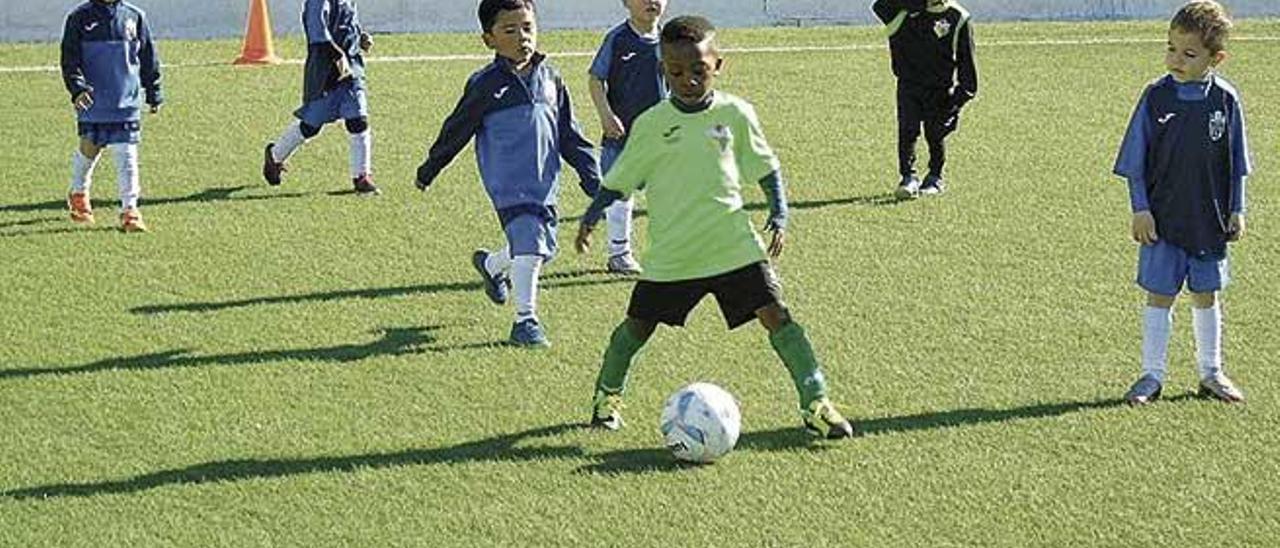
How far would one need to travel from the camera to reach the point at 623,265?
33.7 feet

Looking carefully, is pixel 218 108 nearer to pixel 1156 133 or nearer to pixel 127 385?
pixel 127 385

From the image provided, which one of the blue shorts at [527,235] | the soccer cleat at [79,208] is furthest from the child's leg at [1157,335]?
the soccer cleat at [79,208]

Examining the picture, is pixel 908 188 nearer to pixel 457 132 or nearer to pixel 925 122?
pixel 925 122

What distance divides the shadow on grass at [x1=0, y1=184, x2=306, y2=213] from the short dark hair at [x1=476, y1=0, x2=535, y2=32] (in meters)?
4.20

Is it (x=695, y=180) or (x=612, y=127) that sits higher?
(x=695, y=180)

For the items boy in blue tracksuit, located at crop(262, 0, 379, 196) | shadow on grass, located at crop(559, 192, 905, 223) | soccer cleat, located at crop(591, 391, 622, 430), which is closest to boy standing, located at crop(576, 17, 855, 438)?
soccer cleat, located at crop(591, 391, 622, 430)

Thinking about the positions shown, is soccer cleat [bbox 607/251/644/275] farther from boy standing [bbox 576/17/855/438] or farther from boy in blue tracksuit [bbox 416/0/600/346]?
boy standing [bbox 576/17/855/438]

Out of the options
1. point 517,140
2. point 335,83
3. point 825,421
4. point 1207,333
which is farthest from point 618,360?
point 335,83

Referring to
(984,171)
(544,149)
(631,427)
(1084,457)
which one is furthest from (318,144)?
(1084,457)

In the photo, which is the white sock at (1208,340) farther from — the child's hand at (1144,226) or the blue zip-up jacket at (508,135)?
the blue zip-up jacket at (508,135)

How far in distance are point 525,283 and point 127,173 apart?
3.64 m

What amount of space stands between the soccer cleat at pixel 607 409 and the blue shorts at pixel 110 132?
5093 millimetres

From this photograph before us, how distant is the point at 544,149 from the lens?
28.4ft

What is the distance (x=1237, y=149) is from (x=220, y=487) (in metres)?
4.10
